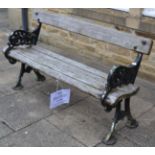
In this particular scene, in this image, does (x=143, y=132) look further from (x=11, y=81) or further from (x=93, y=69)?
(x=11, y=81)

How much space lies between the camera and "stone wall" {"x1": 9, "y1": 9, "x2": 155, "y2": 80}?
4234 mm

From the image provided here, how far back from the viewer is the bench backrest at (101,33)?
2.99 m

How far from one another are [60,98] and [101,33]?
854mm

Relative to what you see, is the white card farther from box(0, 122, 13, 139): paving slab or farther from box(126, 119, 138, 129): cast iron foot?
box(126, 119, 138, 129): cast iron foot

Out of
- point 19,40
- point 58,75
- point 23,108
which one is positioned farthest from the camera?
point 19,40

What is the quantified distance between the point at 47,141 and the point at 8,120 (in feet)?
1.85

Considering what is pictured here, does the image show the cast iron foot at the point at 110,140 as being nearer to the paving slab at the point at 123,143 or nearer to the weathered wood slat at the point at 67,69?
the paving slab at the point at 123,143

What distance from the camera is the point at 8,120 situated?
3303 mm

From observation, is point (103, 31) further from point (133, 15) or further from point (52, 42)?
point (52, 42)

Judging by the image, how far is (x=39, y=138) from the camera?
9.91 ft

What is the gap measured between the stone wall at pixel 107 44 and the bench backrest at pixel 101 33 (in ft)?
3.30

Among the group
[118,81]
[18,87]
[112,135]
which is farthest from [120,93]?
[18,87]

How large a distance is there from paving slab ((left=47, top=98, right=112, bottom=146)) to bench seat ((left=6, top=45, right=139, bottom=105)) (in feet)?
1.49
